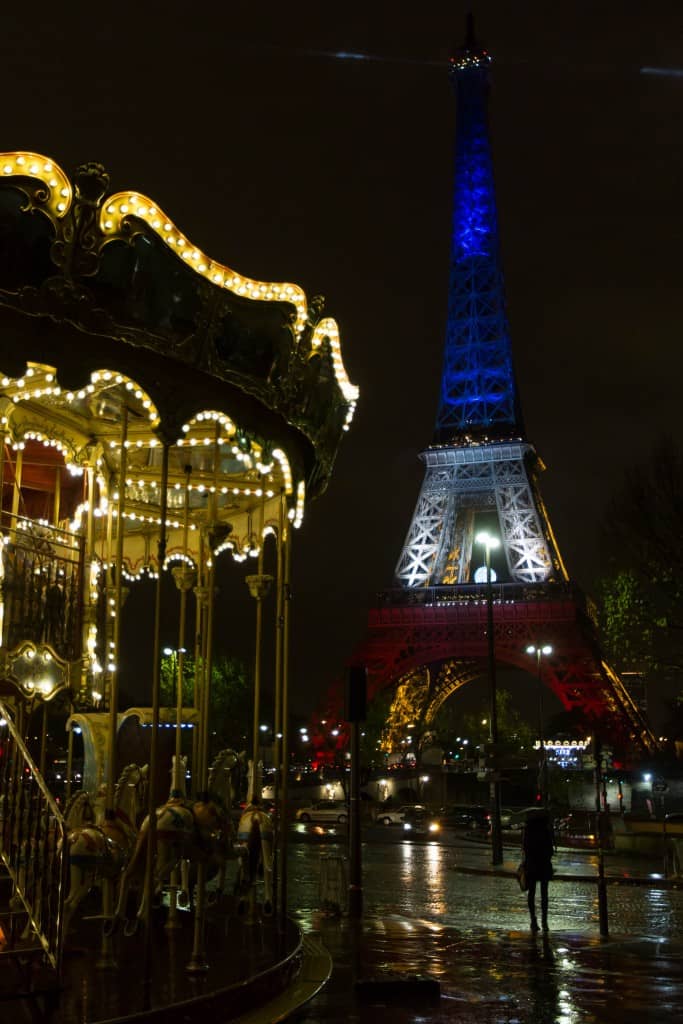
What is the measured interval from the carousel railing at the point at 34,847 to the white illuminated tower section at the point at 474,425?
174ft

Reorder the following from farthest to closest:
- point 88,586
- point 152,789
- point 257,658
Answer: point 88,586, point 257,658, point 152,789

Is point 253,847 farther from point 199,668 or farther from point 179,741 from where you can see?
point 199,668

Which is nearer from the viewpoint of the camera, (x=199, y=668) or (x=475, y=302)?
(x=199, y=668)

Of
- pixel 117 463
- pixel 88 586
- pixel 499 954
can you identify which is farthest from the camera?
pixel 117 463

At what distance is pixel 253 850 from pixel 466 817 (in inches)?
1449

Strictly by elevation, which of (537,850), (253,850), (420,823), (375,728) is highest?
(375,728)

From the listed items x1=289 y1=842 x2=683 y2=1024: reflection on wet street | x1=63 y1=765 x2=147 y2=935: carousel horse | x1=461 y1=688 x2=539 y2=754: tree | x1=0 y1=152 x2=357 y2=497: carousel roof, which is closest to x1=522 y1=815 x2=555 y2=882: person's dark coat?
x1=289 y1=842 x2=683 y2=1024: reflection on wet street

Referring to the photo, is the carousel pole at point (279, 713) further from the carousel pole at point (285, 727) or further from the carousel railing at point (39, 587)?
the carousel railing at point (39, 587)

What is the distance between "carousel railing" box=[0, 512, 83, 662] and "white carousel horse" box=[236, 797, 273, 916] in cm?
274

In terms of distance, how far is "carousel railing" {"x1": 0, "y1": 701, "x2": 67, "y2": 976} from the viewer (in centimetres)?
769

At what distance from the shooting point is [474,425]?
69500 mm

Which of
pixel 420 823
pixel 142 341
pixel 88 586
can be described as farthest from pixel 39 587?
pixel 420 823

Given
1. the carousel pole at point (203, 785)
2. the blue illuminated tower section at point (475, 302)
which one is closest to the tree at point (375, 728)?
the blue illuminated tower section at point (475, 302)

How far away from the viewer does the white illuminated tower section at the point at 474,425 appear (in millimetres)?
64562
